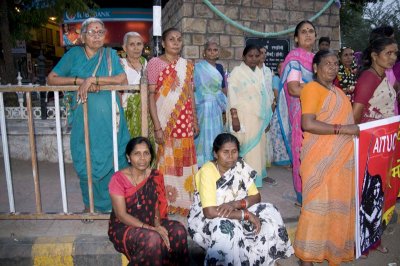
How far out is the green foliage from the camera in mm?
9633

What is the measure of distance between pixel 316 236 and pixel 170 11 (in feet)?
18.2

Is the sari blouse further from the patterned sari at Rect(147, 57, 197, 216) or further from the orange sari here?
the patterned sari at Rect(147, 57, 197, 216)

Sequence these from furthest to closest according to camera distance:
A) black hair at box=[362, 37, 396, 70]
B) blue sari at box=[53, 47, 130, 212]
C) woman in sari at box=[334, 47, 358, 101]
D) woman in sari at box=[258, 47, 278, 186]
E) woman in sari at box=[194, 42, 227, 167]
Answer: woman in sari at box=[334, 47, 358, 101]
woman in sari at box=[258, 47, 278, 186]
woman in sari at box=[194, 42, 227, 167]
blue sari at box=[53, 47, 130, 212]
black hair at box=[362, 37, 396, 70]

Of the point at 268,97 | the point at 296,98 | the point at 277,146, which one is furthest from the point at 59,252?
the point at 277,146

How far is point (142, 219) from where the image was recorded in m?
2.71

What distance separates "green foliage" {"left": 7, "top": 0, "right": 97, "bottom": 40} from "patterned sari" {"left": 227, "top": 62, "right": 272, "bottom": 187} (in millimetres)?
6970

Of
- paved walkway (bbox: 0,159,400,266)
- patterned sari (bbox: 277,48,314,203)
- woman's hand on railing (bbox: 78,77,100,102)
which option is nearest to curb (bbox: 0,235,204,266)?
paved walkway (bbox: 0,159,400,266)

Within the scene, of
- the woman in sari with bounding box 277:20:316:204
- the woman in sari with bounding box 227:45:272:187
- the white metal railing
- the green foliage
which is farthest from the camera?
the green foliage

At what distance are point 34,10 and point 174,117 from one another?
8.87m

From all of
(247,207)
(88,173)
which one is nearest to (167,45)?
(88,173)

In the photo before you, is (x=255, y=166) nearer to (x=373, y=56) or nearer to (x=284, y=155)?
(x=284, y=155)

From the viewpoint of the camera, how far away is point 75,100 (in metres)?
3.12

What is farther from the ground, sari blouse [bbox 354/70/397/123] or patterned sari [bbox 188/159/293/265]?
sari blouse [bbox 354/70/397/123]

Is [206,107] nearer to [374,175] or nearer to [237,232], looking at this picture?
[237,232]
